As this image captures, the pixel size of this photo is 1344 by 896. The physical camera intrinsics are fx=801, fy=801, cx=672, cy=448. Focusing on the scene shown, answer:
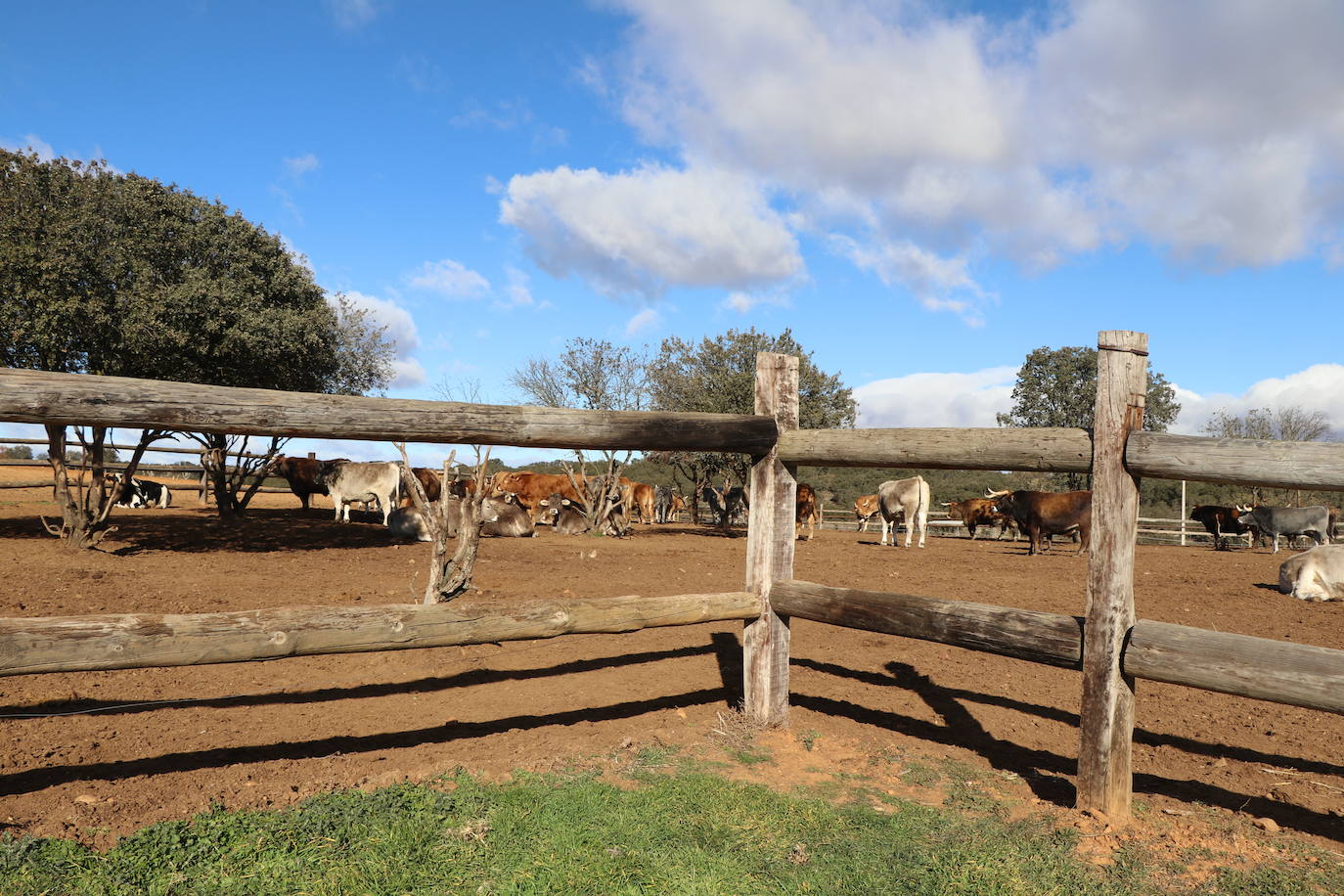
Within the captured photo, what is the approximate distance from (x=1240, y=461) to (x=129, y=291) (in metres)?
15.1

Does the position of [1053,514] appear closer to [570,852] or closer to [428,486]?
[428,486]

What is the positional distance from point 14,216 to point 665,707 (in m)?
13.4

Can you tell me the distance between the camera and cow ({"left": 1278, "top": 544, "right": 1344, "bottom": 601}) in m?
9.80

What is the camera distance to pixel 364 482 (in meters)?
18.9

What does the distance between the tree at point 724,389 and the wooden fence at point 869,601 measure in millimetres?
20000

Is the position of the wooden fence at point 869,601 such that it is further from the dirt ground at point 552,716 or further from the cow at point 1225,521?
the cow at point 1225,521

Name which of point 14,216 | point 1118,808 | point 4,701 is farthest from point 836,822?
point 14,216

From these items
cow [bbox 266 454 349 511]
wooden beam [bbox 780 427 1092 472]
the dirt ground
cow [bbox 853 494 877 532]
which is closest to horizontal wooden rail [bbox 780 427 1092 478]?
wooden beam [bbox 780 427 1092 472]

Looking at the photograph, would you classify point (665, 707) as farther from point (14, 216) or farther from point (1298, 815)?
point (14, 216)

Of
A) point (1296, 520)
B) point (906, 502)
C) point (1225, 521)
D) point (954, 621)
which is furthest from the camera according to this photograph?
point (1225, 521)

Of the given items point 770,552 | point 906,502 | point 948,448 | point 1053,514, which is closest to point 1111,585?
point 948,448

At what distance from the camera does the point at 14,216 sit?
12.4 m

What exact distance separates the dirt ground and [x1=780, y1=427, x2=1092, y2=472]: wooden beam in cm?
163

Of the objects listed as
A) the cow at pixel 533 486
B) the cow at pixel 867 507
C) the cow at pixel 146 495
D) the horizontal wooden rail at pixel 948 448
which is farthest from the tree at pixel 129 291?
the cow at pixel 867 507
